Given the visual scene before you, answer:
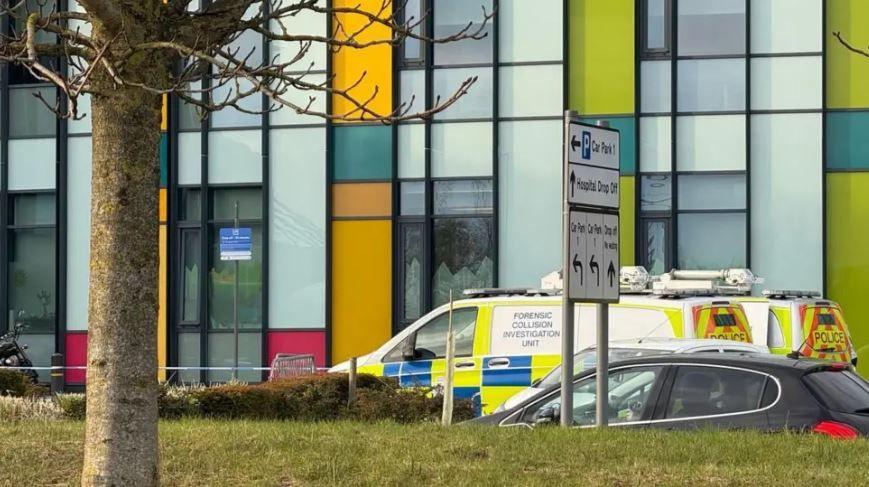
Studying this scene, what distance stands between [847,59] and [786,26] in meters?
1.05

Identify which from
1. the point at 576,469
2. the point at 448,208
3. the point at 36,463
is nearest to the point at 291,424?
the point at 36,463

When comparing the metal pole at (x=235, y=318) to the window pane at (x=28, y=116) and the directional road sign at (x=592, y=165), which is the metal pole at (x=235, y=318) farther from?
the directional road sign at (x=592, y=165)

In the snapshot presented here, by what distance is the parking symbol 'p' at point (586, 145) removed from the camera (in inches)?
414

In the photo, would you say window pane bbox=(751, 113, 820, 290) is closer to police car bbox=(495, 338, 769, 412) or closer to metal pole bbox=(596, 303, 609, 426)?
police car bbox=(495, 338, 769, 412)

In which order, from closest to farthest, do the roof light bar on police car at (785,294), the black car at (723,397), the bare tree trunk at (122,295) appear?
1. the bare tree trunk at (122,295)
2. the black car at (723,397)
3. the roof light bar on police car at (785,294)

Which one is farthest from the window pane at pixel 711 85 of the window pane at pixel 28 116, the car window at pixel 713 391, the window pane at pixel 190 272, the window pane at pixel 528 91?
the car window at pixel 713 391

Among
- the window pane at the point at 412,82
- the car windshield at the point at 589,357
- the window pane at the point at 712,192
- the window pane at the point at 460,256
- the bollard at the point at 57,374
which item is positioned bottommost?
the bollard at the point at 57,374

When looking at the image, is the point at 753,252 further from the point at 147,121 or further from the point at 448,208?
the point at 147,121

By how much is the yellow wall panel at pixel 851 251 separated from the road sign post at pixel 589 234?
13218 millimetres

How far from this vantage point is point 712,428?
407 inches

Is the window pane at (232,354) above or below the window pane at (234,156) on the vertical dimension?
below

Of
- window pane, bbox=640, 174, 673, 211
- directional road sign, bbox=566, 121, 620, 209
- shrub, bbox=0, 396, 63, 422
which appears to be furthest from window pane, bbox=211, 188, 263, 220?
directional road sign, bbox=566, 121, 620, 209

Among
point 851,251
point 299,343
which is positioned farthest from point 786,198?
point 299,343

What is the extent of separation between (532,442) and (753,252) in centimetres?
1525
